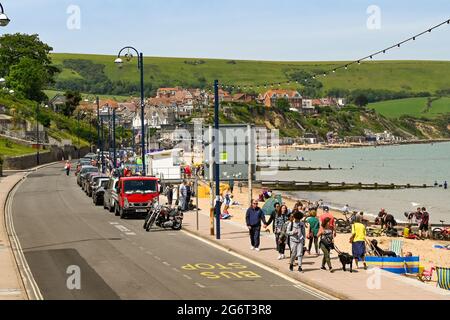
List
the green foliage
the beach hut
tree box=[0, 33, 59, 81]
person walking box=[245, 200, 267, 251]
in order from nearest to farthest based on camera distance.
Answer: the beach hut → person walking box=[245, 200, 267, 251] → the green foliage → tree box=[0, 33, 59, 81]

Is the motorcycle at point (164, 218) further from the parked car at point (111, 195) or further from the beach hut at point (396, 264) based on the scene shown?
the beach hut at point (396, 264)

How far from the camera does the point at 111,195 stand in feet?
143

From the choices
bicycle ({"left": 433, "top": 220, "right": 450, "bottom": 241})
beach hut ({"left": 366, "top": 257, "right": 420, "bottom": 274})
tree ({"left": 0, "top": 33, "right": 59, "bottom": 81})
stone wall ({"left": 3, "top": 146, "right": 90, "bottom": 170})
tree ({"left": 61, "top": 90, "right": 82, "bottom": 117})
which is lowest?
bicycle ({"left": 433, "top": 220, "right": 450, "bottom": 241})

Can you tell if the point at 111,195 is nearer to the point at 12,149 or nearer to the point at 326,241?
the point at 326,241

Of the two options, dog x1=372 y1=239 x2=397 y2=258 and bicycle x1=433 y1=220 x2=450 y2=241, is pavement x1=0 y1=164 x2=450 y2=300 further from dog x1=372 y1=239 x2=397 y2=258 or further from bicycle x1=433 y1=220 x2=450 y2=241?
bicycle x1=433 y1=220 x2=450 y2=241

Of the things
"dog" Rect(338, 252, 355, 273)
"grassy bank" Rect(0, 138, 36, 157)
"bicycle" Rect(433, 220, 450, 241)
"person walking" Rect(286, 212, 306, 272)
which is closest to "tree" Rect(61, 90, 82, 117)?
"grassy bank" Rect(0, 138, 36, 157)

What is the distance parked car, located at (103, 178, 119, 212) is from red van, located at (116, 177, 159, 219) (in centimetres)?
148

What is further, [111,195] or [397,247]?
[111,195]

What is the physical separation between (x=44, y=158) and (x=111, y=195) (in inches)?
2886

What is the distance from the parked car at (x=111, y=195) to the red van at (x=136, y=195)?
1.48 metres

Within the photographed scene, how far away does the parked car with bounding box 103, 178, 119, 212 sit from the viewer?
1685 inches

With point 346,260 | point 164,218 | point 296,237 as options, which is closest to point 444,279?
point 346,260
